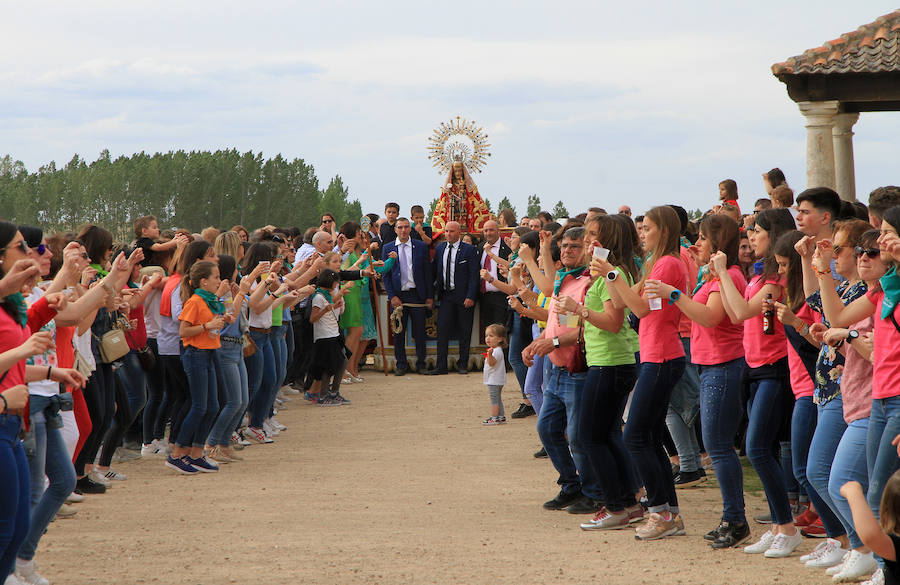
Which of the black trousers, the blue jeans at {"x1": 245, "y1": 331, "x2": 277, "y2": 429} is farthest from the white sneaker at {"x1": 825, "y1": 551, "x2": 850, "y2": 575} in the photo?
the black trousers

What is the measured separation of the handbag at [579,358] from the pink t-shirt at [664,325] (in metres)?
0.60

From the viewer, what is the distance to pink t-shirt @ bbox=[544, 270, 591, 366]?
6935 mm

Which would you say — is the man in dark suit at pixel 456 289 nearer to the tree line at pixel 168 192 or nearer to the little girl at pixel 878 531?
the little girl at pixel 878 531

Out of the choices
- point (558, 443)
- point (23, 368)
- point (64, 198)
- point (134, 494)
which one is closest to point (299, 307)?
point (134, 494)

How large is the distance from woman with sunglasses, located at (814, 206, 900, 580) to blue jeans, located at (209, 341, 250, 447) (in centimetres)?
575

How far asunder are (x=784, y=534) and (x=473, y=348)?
1079 centimetres

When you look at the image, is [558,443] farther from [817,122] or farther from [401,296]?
[817,122]

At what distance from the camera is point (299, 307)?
45.2ft

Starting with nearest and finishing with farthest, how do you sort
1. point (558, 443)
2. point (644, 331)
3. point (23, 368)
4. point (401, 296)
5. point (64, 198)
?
point (23, 368), point (644, 331), point (558, 443), point (401, 296), point (64, 198)

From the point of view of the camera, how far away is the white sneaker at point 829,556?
5.67 metres

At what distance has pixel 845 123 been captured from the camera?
774 inches

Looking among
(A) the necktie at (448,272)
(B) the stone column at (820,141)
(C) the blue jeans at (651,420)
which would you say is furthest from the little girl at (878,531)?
(B) the stone column at (820,141)

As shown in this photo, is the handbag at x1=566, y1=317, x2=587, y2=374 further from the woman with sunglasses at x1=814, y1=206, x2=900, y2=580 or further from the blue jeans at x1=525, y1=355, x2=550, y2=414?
the blue jeans at x1=525, y1=355, x2=550, y2=414

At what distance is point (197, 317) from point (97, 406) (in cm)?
120
